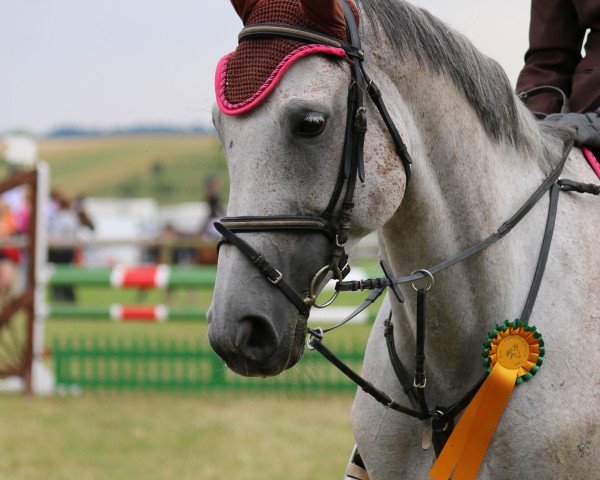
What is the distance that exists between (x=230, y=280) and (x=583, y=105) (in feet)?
5.58

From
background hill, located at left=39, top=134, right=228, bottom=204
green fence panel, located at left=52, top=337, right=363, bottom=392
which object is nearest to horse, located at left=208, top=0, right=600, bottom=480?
green fence panel, located at left=52, top=337, right=363, bottom=392

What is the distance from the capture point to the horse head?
2.27 metres

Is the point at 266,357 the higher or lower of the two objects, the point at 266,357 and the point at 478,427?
the higher

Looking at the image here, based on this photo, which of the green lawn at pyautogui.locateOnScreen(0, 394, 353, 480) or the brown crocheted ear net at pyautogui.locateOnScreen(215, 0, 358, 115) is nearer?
the brown crocheted ear net at pyautogui.locateOnScreen(215, 0, 358, 115)

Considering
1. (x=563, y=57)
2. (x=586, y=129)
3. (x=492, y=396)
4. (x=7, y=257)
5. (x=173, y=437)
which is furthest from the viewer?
(x=7, y=257)

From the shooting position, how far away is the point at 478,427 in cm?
265

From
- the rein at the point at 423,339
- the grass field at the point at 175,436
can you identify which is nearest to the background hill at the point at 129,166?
the grass field at the point at 175,436

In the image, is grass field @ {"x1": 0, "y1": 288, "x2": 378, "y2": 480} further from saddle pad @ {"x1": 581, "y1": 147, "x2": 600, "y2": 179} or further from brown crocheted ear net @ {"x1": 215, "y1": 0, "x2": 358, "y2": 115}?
brown crocheted ear net @ {"x1": 215, "y1": 0, "x2": 358, "y2": 115}

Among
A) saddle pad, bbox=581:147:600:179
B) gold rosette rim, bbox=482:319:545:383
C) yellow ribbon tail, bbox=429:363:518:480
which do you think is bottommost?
yellow ribbon tail, bbox=429:363:518:480

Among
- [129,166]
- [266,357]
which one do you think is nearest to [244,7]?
[266,357]

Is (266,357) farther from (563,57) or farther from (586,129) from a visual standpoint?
(563,57)

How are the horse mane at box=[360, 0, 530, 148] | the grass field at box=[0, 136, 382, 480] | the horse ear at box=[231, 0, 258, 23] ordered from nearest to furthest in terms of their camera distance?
1. the horse ear at box=[231, 0, 258, 23]
2. the horse mane at box=[360, 0, 530, 148]
3. the grass field at box=[0, 136, 382, 480]

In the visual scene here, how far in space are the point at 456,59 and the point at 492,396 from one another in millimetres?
957

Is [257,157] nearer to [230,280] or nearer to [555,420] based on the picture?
[230,280]
